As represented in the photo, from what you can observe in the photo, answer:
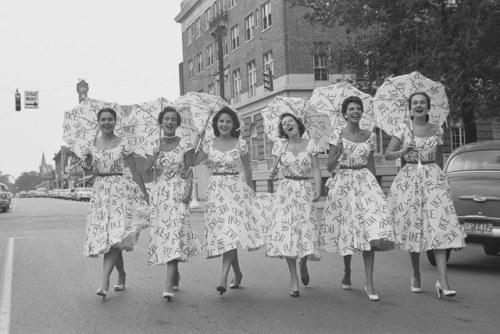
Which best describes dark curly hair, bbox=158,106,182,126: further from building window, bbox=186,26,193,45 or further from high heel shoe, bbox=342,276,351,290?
building window, bbox=186,26,193,45

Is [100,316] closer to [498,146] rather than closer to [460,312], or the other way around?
[460,312]

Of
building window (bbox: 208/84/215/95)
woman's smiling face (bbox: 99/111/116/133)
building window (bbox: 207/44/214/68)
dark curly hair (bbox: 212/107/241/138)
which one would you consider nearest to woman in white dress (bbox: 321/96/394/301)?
dark curly hair (bbox: 212/107/241/138)

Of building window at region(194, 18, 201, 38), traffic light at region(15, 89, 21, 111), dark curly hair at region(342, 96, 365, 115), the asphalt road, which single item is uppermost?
building window at region(194, 18, 201, 38)

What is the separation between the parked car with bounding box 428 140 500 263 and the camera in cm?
852

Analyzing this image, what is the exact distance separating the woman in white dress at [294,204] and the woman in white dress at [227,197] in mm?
286

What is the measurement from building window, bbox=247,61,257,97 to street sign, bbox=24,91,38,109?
12927 millimetres

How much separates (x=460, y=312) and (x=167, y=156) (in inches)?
133

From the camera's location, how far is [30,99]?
3634 centimetres

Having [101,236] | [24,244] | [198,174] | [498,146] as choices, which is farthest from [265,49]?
[101,236]

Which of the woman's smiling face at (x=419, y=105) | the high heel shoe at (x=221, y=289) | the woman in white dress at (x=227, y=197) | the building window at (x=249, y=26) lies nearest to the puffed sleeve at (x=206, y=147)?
the woman in white dress at (x=227, y=197)

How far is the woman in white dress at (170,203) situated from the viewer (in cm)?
697

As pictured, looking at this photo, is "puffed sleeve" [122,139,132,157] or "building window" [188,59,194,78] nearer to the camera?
"puffed sleeve" [122,139,132,157]

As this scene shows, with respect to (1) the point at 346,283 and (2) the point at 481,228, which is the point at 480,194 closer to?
(2) the point at 481,228

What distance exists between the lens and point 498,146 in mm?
9539
